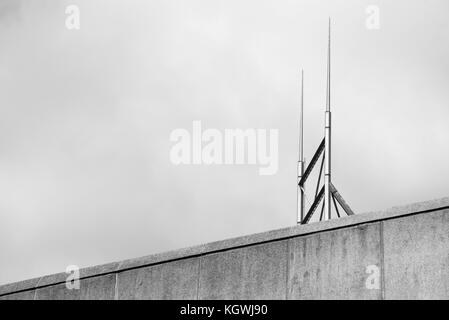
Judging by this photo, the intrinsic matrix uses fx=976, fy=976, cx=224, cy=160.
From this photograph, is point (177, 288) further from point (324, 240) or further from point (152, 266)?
point (324, 240)

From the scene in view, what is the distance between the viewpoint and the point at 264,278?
44.0 feet

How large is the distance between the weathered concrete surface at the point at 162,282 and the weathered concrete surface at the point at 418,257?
330 centimetres

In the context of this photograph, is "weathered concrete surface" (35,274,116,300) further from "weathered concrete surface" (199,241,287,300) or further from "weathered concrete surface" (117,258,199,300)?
"weathered concrete surface" (199,241,287,300)

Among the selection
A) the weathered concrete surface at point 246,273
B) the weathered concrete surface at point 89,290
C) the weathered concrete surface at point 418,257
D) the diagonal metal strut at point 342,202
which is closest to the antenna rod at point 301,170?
the diagonal metal strut at point 342,202

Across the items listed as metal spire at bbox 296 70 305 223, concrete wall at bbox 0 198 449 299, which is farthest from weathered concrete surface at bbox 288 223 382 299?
metal spire at bbox 296 70 305 223

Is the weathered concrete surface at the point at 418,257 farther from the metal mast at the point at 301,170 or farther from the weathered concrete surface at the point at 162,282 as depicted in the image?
the metal mast at the point at 301,170

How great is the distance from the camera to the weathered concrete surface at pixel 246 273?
13.3 m

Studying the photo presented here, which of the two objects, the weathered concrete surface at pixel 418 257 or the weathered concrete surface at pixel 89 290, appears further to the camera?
the weathered concrete surface at pixel 89 290

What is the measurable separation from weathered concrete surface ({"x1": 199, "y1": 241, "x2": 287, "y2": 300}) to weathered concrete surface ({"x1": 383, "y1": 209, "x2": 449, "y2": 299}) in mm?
1714

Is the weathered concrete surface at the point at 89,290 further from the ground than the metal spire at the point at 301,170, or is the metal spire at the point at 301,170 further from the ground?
the metal spire at the point at 301,170

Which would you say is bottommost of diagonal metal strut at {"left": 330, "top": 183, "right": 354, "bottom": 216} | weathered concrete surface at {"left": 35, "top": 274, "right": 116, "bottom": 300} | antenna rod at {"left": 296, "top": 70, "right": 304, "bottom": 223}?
weathered concrete surface at {"left": 35, "top": 274, "right": 116, "bottom": 300}

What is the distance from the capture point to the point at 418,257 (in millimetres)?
11820

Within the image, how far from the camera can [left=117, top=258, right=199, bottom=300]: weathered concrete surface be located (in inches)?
562
